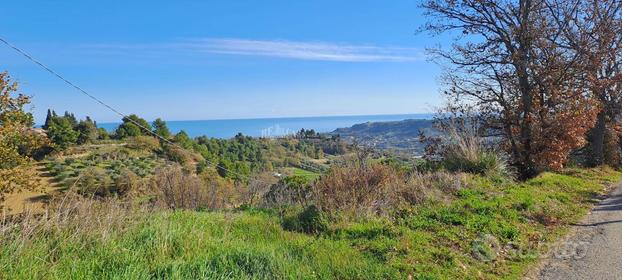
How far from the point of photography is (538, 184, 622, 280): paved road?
4984 mm

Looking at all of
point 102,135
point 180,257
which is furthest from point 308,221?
point 102,135

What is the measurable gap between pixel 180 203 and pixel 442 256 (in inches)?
331

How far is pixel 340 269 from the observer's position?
4652mm

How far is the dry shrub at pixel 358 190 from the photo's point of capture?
23.6 ft

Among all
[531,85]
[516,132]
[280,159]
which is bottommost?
[280,159]

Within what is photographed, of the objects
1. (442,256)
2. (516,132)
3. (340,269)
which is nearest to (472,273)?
(442,256)

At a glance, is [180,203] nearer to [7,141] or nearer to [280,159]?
[7,141]

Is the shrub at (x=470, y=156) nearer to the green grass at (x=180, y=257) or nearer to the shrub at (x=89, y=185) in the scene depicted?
the green grass at (x=180, y=257)

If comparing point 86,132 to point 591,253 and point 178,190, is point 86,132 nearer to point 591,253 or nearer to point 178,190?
point 178,190

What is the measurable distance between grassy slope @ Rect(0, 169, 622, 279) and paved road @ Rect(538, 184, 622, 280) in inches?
11.6

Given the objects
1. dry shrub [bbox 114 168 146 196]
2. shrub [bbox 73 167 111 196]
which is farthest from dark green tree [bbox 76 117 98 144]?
dry shrub [bbox 114 168 146 196]

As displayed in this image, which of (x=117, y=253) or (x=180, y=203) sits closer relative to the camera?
(x=117, y=253)

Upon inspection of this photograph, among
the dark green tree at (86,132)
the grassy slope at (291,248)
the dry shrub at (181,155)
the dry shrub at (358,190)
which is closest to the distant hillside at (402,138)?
the dry shrub at (358,190)

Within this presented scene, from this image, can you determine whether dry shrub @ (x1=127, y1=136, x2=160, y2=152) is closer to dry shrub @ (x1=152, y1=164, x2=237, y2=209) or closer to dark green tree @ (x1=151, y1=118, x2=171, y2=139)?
dark green tree @ (x1=151, y1=118, x2=171, y2=139)
